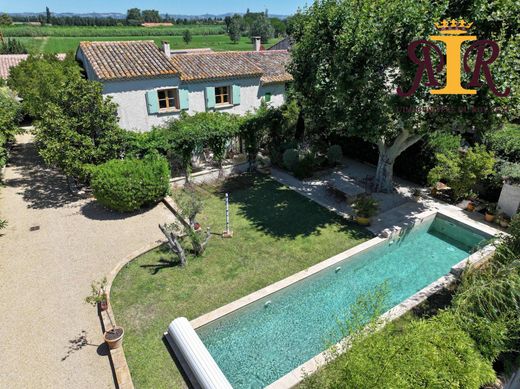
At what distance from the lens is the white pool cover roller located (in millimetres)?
7113

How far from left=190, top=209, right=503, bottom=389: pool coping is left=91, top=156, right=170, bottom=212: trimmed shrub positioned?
7007mm

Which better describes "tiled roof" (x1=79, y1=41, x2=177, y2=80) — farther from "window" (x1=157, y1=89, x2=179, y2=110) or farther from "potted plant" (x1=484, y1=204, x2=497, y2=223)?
"potted plant" (x1=484, y1=204, x2=497, y2=223)

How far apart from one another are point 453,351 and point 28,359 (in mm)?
9226

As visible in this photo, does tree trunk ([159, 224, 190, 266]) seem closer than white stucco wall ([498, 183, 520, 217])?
Yes

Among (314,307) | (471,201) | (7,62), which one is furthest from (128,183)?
(7,62)

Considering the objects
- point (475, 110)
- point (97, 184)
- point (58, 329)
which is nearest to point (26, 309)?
point (58, 329)

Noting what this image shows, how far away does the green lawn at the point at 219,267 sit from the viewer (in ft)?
27.9

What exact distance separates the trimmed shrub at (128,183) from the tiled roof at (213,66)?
910 centimetres

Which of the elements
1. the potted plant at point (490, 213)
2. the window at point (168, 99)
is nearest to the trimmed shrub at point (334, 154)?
the potted plant at point (490, 213)

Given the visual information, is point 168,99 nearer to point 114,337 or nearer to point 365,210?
point 365,210

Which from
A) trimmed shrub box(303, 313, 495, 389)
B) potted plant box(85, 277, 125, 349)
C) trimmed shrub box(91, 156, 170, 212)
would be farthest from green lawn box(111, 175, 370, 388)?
trimmed shrub box(303, 313, 495, 389)

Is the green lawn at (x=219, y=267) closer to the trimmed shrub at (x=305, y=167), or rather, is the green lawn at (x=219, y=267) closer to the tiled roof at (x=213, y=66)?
the trimmed shrub at (x=305, y=167)

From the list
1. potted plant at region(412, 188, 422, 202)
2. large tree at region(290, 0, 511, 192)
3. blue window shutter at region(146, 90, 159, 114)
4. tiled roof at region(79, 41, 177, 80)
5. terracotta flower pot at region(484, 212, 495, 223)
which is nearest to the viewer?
large tree at region(290, 0, 511, 192)

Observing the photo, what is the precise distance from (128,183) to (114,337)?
712 centimetres
